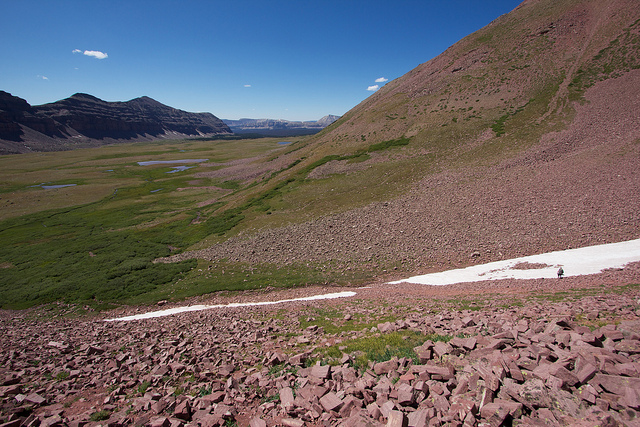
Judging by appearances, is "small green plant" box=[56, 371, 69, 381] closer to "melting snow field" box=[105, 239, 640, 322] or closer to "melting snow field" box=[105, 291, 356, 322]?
"melting snow field" box=[105, 291, 356, 322]

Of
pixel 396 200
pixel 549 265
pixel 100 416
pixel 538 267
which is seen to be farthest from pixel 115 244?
pixel 549 265

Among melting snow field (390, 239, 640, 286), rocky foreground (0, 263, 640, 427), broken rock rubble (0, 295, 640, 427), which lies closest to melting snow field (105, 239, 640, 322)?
melting snow field (390, 239, 640, 286)

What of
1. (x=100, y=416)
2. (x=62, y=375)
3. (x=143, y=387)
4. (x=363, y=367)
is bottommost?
(x=62, y=375)

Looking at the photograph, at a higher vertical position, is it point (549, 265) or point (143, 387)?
point (549, 265)

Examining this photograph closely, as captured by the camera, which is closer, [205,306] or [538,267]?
[538,267]

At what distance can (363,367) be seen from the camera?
10.1 meters

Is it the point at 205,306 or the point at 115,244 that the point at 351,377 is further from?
the point at 115,244

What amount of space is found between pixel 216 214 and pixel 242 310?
34.7 meters

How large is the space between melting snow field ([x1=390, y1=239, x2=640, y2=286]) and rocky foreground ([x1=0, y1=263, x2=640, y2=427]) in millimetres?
1808

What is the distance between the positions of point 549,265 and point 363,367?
1963cm

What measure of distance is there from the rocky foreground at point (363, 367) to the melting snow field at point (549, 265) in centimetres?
181

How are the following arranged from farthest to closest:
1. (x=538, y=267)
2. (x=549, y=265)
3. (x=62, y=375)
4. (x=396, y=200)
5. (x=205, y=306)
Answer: (x=396, y=200), (x=205, y=306), (x=538, y=267), (x=549, y=265), (x=62, y=375)

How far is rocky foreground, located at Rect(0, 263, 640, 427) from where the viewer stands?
684 cm

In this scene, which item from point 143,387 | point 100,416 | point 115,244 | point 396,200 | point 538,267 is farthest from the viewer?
point 115,244
